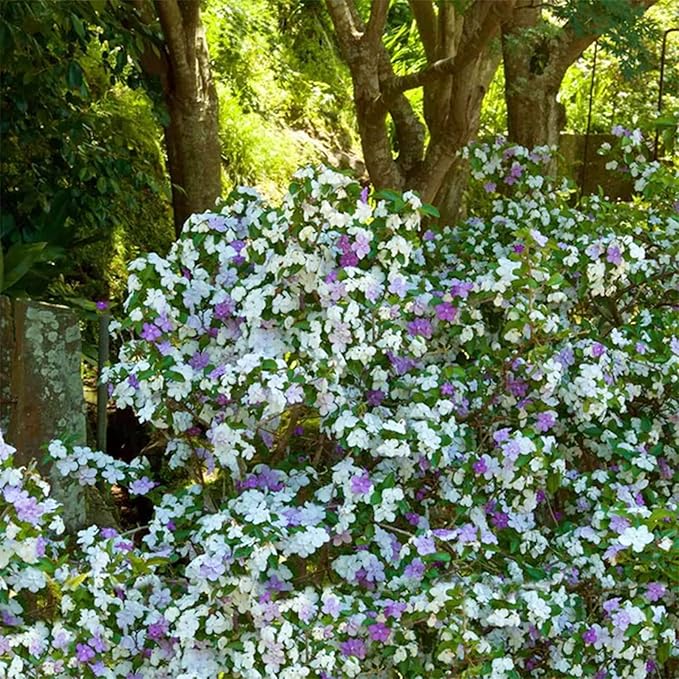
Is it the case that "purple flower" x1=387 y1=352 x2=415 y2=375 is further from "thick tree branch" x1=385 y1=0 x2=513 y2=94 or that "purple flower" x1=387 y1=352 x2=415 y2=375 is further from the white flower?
"thick tree branch" x1=385 y1=0 x2=513 y2=94

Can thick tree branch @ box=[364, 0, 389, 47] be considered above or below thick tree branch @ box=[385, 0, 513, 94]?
above

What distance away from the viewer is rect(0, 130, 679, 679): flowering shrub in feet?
6.19

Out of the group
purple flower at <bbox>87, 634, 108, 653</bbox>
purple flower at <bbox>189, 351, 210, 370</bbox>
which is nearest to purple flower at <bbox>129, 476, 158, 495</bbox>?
purple flower at <bbox>189, 351, 210, 370</bbox>

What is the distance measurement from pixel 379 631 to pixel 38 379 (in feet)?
3.83

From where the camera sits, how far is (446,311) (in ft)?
7.20

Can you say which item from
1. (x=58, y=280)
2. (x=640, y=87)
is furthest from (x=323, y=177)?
(x=640, y=87)

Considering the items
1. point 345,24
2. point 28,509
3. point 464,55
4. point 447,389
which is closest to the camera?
point 28,509

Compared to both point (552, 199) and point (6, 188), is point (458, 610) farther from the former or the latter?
point (6, 188)

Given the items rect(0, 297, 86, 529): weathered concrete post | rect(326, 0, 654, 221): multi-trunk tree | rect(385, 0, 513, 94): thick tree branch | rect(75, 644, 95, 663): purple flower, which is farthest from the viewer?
rect(326, 0, 654, 221): multi-trunk tree

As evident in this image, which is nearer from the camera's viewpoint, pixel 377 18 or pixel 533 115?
pixel 533 115

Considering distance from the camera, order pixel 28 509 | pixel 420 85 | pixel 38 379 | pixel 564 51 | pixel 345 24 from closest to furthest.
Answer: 1. pixel 28 509
2. pixel 38 379
3. pixel 564 51
4. pixel 420 85
5. pixel 345 24

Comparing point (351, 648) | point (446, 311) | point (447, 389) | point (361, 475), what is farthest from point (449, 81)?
point (351, 648)

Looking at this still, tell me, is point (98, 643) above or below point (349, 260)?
below

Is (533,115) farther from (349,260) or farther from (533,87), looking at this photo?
(349,260)
